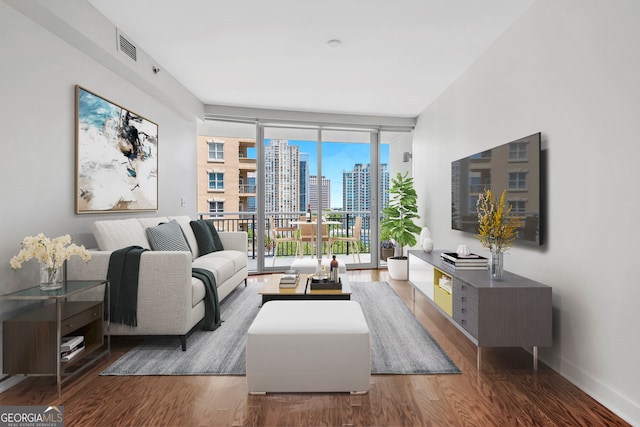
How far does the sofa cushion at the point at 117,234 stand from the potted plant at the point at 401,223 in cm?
339

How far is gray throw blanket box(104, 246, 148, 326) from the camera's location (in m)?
2.49

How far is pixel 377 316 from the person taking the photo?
3.39 metres

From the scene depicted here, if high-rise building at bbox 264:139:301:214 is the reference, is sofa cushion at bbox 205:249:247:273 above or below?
below

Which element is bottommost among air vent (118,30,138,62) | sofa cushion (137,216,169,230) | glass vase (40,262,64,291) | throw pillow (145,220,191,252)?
glass vase (40,262,64,291)

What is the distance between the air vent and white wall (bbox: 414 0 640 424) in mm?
3376

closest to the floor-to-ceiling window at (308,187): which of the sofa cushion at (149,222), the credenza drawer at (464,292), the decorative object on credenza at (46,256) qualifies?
the sofa cushion at (149,222)

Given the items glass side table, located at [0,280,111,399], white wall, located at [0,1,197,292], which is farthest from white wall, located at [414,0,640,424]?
white wall, located at [0,1,197,292]

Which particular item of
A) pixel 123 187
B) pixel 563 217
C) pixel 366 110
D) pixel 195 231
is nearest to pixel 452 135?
pixel 366 110

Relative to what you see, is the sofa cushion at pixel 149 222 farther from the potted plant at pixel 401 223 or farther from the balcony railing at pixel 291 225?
the potted plant at pixel 401 223

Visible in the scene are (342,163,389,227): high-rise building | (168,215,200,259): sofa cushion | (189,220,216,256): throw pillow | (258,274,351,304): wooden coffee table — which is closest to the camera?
(258,274,351,304): wooden coffee table

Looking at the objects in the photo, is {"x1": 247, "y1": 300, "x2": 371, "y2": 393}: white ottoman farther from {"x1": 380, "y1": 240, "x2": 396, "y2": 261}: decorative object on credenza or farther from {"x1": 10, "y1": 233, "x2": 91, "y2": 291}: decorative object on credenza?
{"x1": 380, "y1": 240, "x2": 396, "y2": 261}: decorative object on credenza

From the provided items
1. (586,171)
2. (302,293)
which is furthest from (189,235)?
(586,171)

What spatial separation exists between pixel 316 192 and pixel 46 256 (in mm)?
4139

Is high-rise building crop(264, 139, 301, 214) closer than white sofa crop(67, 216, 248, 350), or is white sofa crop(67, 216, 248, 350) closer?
white sofa crop(67, 216, 248, 350)
